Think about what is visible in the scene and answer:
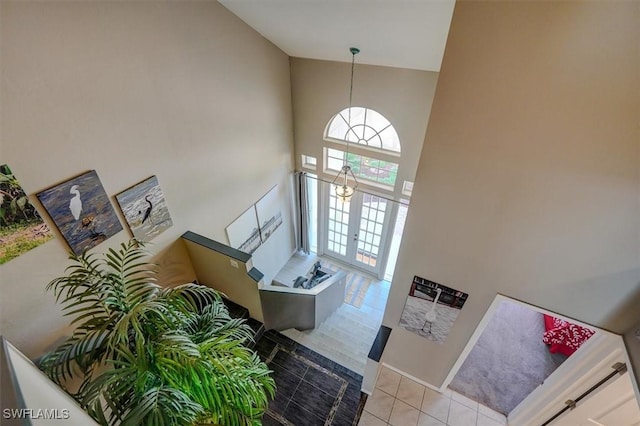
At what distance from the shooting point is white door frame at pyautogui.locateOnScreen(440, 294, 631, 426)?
7.18 ft

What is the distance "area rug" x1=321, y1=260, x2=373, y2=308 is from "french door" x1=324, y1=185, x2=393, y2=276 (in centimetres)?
21

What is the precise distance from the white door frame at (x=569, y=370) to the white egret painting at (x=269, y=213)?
11.2 ft

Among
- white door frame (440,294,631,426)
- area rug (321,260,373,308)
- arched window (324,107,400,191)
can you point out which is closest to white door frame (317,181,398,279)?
area rug (321,260,373,308)

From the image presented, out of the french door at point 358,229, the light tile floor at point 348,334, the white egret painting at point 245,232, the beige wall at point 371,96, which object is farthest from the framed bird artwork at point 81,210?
the french door at point 358,229

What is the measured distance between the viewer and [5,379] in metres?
0.95

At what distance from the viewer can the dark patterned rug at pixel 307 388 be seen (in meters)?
3.15

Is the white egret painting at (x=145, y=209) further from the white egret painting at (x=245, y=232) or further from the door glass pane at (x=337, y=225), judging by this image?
the door glass pane at (x=337, y=225)

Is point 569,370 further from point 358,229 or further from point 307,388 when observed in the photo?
point 358,229

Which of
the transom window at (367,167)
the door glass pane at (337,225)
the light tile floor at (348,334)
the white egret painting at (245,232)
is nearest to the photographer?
the light tile floor at (348,334)

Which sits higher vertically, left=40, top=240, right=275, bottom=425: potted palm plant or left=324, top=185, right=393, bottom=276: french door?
left=40, top=240, right=275, bottom=425: potted palm plant

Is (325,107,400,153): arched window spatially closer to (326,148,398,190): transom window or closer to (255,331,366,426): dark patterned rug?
(326,148,398,190): transom window

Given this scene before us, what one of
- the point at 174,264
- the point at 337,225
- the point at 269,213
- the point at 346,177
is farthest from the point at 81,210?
the point at 337,225

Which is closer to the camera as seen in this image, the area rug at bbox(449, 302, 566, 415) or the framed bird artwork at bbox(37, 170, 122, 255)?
the framed bird artwork at bbox(37, 170, 122, 255)

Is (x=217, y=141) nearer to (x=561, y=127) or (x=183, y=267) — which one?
(x=183, y=267)
